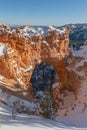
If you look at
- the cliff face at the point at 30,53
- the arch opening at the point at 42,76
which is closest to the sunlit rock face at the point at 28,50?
the cliff face at the point at 30,53

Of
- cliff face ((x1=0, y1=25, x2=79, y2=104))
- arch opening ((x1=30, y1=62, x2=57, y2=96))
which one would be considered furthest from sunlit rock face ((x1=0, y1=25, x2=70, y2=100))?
arch opening ((x1=30, y1=62, x2=57, y2=96))

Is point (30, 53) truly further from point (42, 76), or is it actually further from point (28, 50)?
point (42, 76)

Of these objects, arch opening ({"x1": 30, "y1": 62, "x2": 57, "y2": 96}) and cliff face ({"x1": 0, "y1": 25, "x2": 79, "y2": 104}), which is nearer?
cliff face ({"x1": 0, "y1": 25, "x2": 79, "y2": 104})

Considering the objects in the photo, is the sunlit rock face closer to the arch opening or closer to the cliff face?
the cliff face

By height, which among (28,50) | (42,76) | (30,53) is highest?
(28,50)

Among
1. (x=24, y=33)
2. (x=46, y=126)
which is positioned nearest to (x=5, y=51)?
(x=24, y=33)

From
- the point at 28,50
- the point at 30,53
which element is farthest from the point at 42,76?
the point at 28,50

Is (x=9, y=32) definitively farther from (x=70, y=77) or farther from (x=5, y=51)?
(x=70, y=77)

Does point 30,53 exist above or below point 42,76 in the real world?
above
